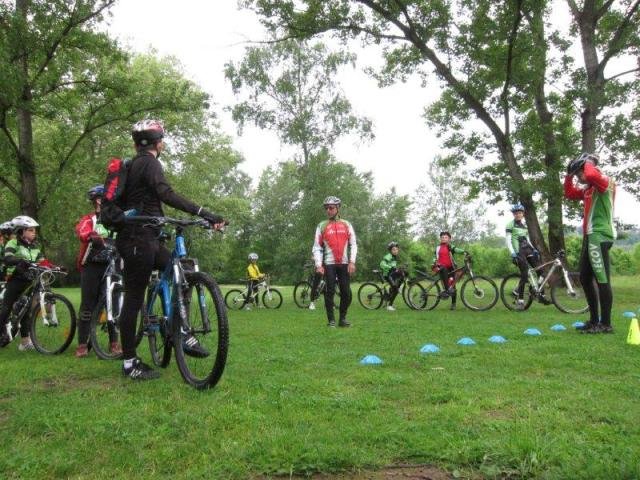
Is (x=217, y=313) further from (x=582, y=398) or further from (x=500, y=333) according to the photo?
(x=500, y=333)

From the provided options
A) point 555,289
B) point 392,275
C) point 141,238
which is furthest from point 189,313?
point 392,275

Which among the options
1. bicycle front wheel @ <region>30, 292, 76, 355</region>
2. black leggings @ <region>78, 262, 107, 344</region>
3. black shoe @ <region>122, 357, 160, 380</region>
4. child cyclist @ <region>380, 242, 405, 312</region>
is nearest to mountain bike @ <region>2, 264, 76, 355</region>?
bicycle front wheel @ <region>30, 292, 76, 355</region>

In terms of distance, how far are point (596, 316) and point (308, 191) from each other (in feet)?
88.0

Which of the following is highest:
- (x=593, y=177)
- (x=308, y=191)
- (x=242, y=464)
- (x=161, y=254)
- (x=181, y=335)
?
(x=308, y=191)

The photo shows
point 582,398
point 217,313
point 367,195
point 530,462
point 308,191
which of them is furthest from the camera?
point 367,195

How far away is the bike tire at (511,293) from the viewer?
10.8 m

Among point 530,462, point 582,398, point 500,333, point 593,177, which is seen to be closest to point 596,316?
point 500,333

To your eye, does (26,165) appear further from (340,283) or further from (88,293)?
(340,283)

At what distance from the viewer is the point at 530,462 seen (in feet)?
7.75

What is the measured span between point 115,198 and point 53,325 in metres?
3.05

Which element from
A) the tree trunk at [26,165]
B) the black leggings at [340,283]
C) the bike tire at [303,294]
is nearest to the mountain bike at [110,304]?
the black leggings at [340,283]

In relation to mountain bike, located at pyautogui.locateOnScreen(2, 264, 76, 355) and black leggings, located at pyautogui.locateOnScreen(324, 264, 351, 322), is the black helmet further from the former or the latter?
mountain bike, located at pyautogui.locateOnScreen(2, 264, 76, 355)

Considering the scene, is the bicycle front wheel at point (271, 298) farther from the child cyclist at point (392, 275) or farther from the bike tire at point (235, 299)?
the child cyclist at point (392, 275)

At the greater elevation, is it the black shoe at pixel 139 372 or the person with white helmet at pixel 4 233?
the person with white helmet at pixel 4 233
